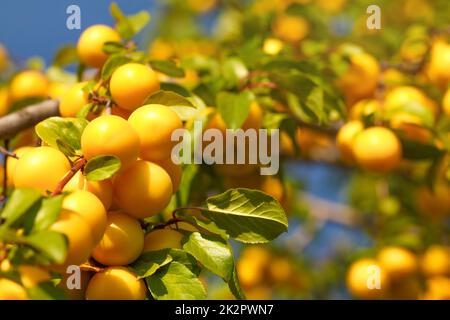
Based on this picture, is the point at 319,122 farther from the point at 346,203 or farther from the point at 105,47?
the point at 346,203

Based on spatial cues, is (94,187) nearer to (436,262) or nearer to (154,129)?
(154,129)

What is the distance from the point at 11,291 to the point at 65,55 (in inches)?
35.6

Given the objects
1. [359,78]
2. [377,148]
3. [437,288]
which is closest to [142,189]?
[377,148]

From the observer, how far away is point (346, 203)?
2.70 metres

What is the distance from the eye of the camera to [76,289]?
84 cm

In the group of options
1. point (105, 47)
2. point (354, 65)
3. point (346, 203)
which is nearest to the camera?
point (105, 47)

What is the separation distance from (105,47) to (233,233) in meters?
0.49

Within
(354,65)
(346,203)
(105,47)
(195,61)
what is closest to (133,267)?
(105,47)

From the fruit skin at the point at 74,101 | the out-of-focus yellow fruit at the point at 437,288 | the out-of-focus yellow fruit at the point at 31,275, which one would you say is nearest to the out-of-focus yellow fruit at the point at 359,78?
the out-of-focus yellow fruit at the point at 437,288

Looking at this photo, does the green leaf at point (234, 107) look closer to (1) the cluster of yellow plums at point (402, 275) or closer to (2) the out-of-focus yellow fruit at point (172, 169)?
(2) the out-of-focus yellow fruit at point (172, 169)

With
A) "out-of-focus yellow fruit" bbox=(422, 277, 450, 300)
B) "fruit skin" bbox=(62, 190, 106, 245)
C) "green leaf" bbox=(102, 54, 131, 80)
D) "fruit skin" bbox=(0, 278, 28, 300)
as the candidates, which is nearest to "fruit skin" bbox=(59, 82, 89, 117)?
"green leaf" bbox=(102, 54, 131, 80)

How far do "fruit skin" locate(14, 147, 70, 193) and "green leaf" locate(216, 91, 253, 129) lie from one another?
0.44 meters

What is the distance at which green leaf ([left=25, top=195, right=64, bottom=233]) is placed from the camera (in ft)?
2.31

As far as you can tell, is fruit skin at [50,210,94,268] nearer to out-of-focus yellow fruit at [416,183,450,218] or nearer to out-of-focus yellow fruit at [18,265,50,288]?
out-of-focus yellow fruit at [18,265,50,288]
